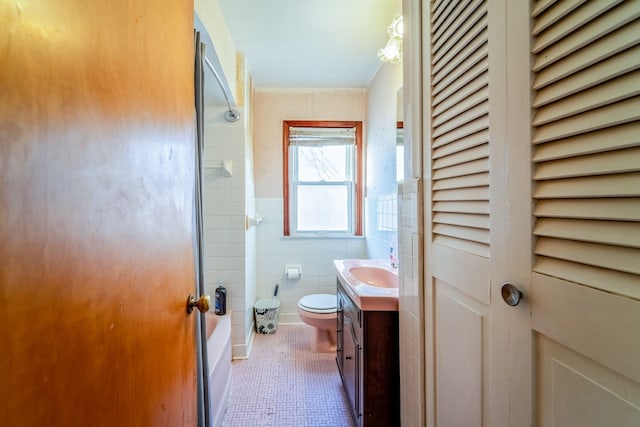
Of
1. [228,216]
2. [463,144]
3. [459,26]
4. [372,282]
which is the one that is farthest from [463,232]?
[228,216]

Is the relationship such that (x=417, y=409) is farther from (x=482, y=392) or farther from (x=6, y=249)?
(x=6, y=249)

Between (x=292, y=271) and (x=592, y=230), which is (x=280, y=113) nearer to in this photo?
(x=292, y=271)

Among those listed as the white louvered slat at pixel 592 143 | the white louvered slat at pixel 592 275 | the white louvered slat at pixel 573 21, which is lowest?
the white louvered slat at pixel 592 275

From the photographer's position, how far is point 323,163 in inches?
126

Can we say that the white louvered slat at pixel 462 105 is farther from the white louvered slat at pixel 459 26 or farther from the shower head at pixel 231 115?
the shower head at pixel 231 115

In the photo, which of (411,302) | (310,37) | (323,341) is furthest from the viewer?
(323,341)

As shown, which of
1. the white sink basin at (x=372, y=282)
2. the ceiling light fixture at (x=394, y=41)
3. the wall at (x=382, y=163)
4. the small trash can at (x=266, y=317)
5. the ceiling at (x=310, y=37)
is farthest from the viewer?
the small trash can at (x=266, y=317)

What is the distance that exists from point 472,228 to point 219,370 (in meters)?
1.62

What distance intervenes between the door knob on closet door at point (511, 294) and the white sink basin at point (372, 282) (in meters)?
0.76

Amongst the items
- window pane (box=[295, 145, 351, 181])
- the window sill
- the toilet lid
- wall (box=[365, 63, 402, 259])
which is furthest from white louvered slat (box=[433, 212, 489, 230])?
window pane (box=[295, 145, 351, 181])

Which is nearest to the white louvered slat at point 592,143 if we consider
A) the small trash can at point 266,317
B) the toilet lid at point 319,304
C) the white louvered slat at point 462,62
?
the white louvered slat at point 462,62

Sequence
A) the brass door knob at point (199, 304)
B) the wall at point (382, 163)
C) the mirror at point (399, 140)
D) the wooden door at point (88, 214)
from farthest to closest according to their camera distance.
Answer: the wall at point (382, 163)
the mirror at point (399, 140)
the brass door knob at point (199, 304)
the wooden door at point (88, 214)

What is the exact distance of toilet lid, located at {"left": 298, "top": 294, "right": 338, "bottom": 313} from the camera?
2.34 m

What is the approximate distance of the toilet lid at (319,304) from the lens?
2.34 m
